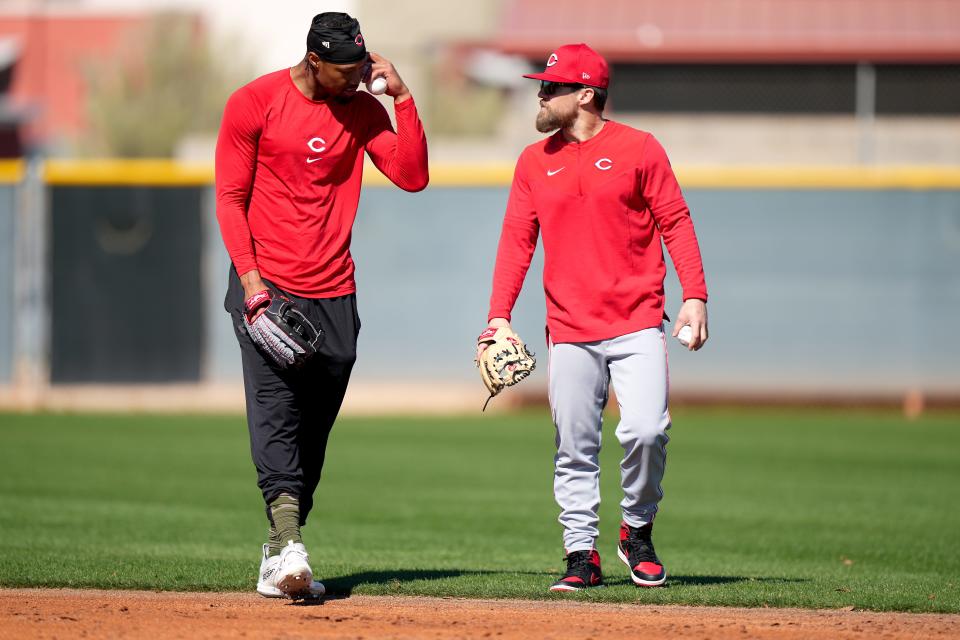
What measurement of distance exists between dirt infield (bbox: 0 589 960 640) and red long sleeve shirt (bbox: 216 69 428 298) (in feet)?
4.16

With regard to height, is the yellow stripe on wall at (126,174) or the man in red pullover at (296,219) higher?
the yellow stripe on wall at (126,174)

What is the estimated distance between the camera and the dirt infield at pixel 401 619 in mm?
5258

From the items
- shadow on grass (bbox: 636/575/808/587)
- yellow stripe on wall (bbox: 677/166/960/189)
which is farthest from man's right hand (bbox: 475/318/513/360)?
yellow stripe on wall (bbox: 677/166/960/189)

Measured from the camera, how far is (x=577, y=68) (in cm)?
618

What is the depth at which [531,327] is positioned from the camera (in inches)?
709

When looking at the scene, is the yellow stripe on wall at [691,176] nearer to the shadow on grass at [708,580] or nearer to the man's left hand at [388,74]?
the shadow on grass at [708,580]

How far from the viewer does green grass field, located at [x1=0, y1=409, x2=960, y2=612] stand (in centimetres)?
661

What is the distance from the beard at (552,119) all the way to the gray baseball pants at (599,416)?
0.90m

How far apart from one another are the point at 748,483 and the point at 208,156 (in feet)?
45.8

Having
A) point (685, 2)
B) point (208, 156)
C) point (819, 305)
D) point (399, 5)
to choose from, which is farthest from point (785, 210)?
point (399, 5)

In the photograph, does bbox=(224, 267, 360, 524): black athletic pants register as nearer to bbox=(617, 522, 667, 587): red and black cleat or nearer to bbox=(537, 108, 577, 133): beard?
bbox=(537, 108, 577, 133): beard

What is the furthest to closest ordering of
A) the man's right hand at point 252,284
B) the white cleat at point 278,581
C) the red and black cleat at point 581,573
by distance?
the red and black cleat at point 581,573 → the man's right hand at point 252,284 → the white cleat at point 278,581

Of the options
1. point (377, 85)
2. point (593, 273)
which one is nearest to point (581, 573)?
point (593, 273)

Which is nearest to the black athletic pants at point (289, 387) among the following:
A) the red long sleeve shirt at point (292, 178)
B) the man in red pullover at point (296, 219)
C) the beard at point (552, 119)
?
the man in red pullover at point (296, 219)
